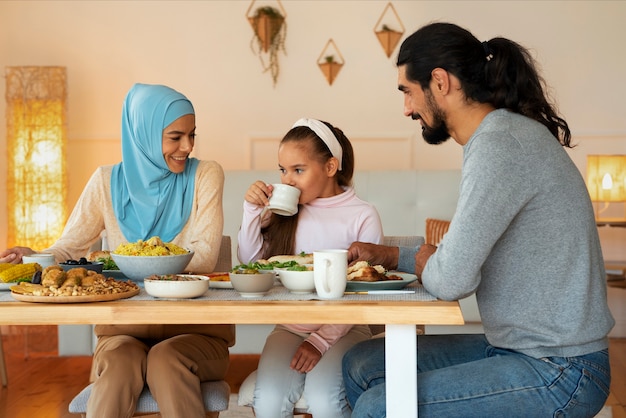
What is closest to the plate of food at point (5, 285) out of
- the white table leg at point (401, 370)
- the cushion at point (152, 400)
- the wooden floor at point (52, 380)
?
the cushion at point (152, 400)

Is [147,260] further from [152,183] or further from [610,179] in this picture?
[610,179]

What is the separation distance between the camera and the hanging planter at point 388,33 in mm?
5129

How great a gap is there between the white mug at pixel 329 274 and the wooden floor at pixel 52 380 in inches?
76.3

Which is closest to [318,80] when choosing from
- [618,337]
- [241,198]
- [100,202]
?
[241,198]

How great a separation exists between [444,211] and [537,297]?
7.91 feet

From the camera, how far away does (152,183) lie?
2.25 meters

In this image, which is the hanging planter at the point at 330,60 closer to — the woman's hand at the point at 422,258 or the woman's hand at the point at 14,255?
the woman's hand at the point at 14,255

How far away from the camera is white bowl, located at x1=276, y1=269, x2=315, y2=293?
156 cm

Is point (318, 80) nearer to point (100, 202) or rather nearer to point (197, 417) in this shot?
point (100, 202)

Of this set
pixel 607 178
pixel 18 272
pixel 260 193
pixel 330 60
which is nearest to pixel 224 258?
pixel 260 193

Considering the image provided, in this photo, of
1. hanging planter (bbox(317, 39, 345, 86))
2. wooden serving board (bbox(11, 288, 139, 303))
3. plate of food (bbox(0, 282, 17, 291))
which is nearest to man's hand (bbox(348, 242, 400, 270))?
wooden serving board (bbox(11, 288, 139, 303))

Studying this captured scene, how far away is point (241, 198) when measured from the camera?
3.98 m

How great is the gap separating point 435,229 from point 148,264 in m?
2.26

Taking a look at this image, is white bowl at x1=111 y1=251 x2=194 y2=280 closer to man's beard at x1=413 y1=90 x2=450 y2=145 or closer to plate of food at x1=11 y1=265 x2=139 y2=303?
plate of food at x1=11 y1=265 x2=139 y2=303
